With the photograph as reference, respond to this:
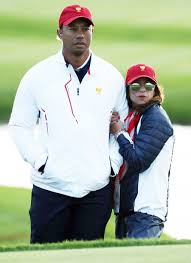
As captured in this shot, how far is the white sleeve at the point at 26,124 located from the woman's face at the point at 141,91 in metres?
0.56

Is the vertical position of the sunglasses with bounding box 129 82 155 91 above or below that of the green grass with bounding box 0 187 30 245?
above

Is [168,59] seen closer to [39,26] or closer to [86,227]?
[39,26]

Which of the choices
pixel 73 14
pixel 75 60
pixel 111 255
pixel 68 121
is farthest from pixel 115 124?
pixel 111 255

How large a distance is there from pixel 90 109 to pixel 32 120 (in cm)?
35

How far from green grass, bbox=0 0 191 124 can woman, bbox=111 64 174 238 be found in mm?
5707

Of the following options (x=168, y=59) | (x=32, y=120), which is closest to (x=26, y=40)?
(x=168, y=59)

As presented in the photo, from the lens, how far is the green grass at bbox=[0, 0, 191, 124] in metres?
15.7

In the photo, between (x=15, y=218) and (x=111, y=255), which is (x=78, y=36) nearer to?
(x=111, y=255)

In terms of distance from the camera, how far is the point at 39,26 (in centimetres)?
1894

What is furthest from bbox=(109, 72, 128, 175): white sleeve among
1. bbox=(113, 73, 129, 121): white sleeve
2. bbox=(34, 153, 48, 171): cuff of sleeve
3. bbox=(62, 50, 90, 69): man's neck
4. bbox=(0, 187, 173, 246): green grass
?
bbox=(0, 187, 173, 246): green grass

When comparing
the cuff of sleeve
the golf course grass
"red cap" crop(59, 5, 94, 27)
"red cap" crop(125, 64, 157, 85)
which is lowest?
the golf course grass

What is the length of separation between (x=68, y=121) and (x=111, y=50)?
375 inches

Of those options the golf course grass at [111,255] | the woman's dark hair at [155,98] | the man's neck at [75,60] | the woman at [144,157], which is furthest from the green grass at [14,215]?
the golf course grass at [111,255]

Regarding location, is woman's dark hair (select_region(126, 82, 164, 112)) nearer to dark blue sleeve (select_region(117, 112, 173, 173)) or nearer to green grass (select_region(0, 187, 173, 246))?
dark blue sleeve (select_region(117, 112, 173, 173))
